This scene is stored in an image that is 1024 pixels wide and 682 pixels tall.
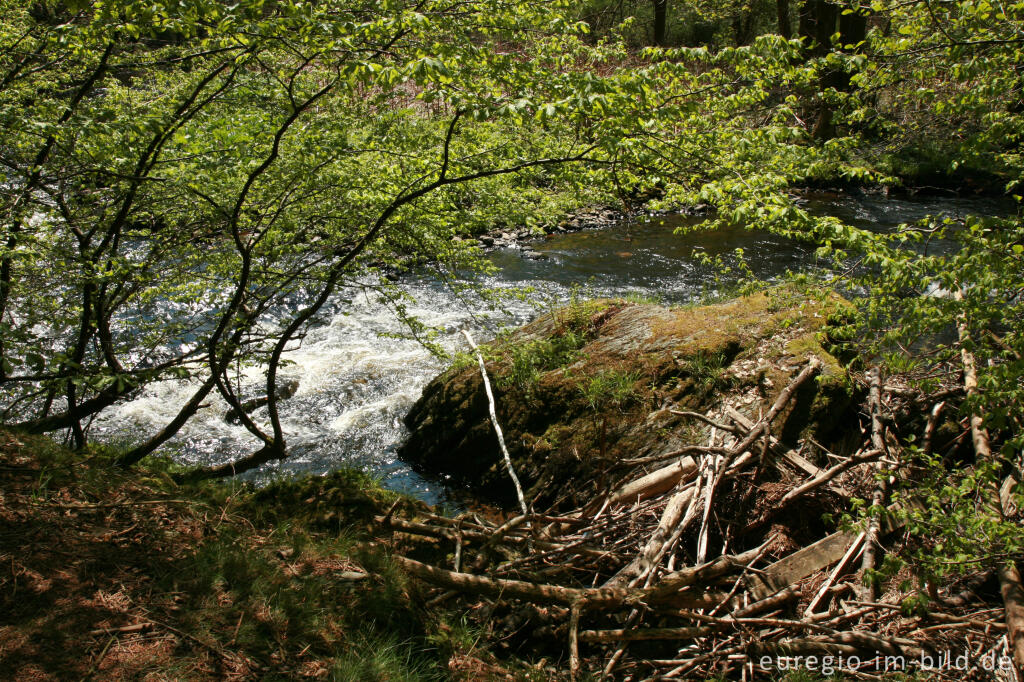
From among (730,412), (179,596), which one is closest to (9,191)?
(179,596)

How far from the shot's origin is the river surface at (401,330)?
7.60 meters

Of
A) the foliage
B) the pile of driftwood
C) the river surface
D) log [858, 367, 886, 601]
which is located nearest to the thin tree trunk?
the pile of driftwood

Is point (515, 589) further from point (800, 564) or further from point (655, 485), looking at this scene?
point (800, 564)

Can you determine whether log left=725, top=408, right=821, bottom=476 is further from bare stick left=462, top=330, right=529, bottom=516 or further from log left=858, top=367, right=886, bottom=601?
bare stick left=462, top=330, right=529, bottom=516

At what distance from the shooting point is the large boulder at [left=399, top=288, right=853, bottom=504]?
5242 millimetres

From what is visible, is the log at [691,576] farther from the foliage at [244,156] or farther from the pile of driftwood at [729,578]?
the foliage at [244,156]

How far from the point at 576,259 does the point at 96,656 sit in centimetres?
1242

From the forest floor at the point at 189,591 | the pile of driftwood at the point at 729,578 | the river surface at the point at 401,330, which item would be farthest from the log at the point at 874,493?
the river surface at the point at 401,330

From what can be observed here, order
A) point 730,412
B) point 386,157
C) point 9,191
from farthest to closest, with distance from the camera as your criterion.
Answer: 1. point 386,157
2. point 730,412
3. point 9,191

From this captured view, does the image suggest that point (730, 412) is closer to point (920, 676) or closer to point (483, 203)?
point (920, 676)

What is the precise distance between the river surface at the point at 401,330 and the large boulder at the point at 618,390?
0.57 m

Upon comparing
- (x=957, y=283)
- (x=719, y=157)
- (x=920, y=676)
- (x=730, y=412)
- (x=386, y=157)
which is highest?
(x=386, y=157)

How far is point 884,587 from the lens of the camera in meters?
3.59

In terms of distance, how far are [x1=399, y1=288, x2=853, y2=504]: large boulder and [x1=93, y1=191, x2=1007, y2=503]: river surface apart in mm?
567
